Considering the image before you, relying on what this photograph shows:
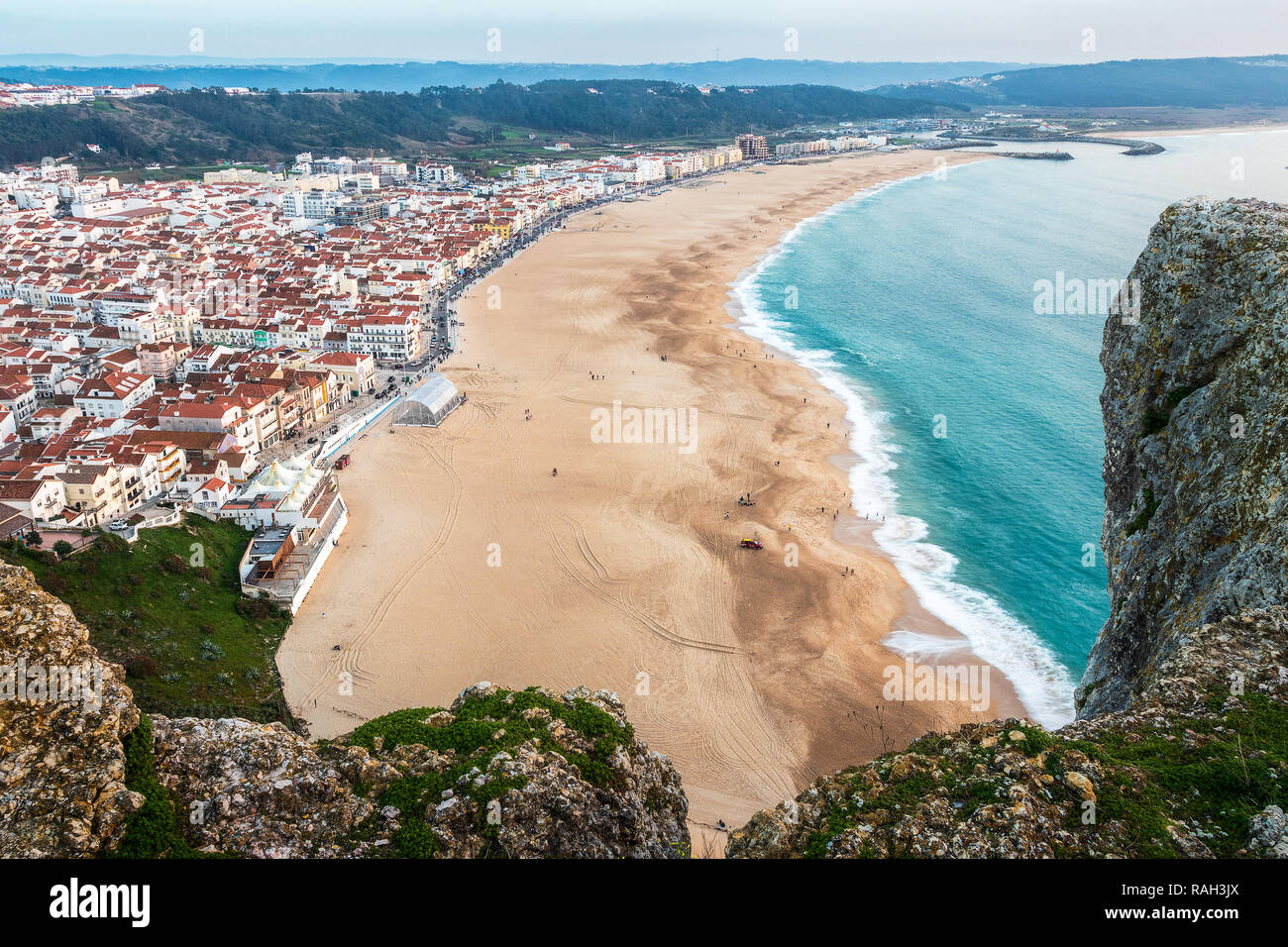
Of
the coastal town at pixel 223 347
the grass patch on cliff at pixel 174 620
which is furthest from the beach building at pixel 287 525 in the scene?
the grass patch on cliff at pixel 174 620

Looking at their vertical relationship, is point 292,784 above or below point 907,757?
above

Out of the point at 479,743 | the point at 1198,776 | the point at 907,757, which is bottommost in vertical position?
the point at 479,743

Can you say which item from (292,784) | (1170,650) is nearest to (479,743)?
(292,784)

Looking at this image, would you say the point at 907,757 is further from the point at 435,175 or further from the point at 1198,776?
the point at 435,175

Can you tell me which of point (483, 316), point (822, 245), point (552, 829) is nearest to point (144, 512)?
point (552, 829)

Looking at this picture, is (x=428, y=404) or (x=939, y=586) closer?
(x=939, y=586)

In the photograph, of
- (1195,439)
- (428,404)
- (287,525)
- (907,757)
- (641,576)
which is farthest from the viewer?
(428,404)
